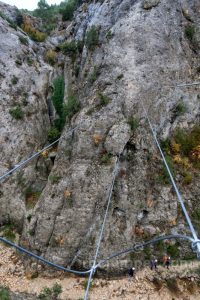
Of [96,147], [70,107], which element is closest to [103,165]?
[96,147]

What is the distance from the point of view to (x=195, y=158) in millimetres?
16781

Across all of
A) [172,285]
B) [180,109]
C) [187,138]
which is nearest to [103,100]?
[180,109]

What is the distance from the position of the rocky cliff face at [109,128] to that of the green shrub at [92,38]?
0.21 metres

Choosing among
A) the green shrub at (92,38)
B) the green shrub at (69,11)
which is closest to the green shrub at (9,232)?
the green shrub at (92,38)

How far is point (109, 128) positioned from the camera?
16266mm

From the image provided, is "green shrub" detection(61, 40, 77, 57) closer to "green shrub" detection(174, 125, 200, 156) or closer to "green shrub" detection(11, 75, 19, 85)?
"green shrub" detection(11, 75, 19, 85)

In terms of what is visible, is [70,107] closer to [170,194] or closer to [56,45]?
[170,194]

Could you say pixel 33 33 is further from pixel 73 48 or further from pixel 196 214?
pixel 196 214

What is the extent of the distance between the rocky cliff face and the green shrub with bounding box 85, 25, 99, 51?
0.21 meters

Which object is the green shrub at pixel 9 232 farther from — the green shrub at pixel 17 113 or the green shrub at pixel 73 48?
the green shrub at pixel 73 48

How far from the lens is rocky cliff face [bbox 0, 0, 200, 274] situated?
1466 cm

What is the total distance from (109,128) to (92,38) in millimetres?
9392

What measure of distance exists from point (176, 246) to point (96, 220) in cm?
453

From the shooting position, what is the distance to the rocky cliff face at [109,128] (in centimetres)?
1466
